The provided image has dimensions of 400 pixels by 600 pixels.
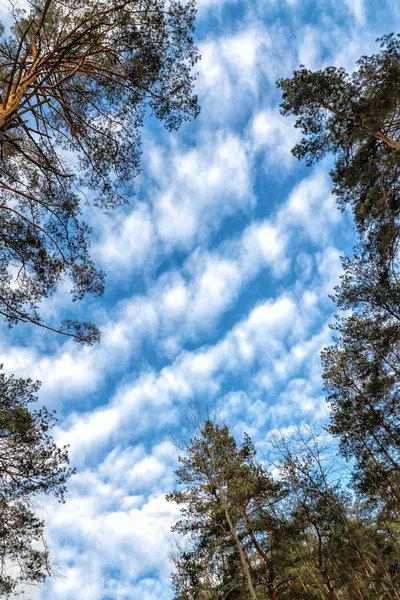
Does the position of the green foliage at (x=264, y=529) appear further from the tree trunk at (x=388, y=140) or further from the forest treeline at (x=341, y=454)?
the tree trunk at (x=388, y=140)

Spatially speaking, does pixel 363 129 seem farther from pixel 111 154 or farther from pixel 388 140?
pixel 111 154

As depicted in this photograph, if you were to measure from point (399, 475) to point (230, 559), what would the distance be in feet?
23.9

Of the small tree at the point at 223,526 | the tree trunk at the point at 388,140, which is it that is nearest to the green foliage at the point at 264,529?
the small tree at the point at 223,526

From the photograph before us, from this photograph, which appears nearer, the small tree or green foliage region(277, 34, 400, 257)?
green foliage region(277, 34, 400, 257)

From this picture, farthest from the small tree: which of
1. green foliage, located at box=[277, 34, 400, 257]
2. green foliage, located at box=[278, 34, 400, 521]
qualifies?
green foliage, located at box=[277, 34, 400, 257]

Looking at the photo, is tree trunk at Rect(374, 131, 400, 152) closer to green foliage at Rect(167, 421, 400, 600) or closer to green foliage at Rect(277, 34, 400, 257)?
green foliage at Rect(277, 34, 400, 257)

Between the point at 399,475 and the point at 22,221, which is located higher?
the point at 22,221

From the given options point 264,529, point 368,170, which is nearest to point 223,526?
point 264,529

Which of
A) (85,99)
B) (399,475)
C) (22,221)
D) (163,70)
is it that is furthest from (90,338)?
(399,475)

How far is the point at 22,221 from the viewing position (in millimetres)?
7992

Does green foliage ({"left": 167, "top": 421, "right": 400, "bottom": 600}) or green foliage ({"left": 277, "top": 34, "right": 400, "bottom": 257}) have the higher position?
green foliage ({"left": 277, "top": 34, "right": 400, "bottom": 257})

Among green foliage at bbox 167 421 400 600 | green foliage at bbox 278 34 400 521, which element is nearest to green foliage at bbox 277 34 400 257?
green foliage at bbox 278 34 400 521

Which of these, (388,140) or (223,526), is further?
(223,526)

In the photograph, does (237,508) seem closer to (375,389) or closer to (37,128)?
(375,389)
